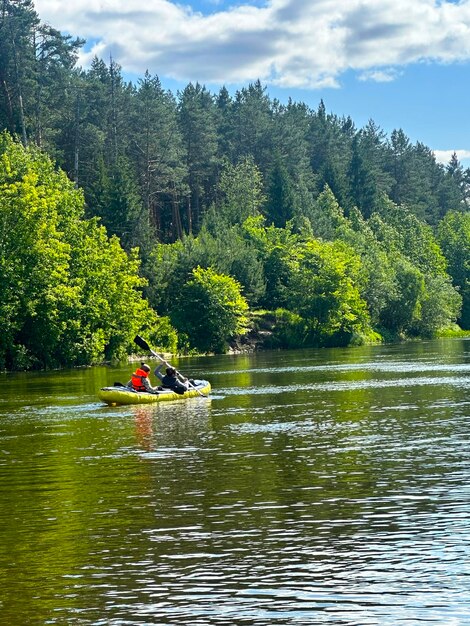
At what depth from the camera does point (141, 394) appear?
40531 mm

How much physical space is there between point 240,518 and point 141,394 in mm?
23988

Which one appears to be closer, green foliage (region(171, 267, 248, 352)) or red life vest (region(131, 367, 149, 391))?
red life vest (region(131, 367, 149, 391))

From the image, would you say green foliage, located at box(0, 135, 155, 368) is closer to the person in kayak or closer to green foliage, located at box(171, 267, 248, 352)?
green foliage, located at box(171, 267, 248, 352)

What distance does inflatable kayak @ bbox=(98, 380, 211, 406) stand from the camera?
3919cm

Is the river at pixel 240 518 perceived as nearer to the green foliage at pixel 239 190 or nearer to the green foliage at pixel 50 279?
the green foliage at pixel 50 279

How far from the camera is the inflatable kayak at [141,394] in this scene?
39188 mm

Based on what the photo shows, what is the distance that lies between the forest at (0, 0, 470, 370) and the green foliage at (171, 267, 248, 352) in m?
0.15

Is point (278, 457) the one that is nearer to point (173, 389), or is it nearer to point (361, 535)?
point (361, 535)

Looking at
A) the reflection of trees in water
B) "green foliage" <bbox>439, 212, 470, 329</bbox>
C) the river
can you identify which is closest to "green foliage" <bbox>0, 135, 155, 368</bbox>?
the reflection of trees in water

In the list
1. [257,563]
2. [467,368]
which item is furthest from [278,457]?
[467,368]

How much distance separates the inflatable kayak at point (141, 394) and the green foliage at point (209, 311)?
157 feet

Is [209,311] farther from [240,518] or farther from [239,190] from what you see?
[240,518]

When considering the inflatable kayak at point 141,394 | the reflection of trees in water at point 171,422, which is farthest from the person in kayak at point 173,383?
the reflection of trees in water at point 171,422

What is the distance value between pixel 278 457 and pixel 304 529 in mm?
7844
